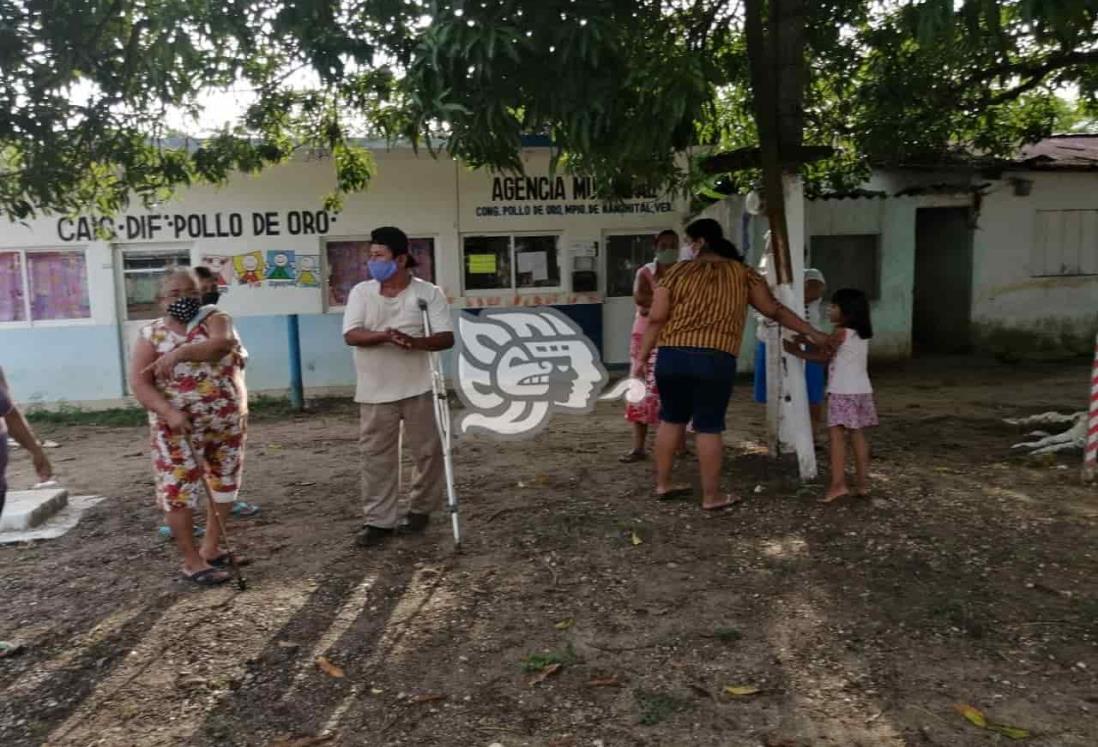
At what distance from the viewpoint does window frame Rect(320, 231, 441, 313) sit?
36.5 ft

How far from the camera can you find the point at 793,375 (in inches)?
229

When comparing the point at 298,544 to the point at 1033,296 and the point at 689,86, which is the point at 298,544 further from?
the point at 1033,296

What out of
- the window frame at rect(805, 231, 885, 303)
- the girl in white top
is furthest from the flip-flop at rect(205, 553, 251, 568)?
the window frame at rect(805, 231, 885, 303)

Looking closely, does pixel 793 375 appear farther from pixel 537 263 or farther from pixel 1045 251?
pixel 1045 251

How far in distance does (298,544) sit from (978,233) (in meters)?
10.7

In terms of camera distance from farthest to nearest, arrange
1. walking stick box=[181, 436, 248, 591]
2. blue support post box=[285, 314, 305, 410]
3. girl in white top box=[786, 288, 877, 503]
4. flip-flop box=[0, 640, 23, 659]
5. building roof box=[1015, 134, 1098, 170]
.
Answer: building roof box=[1015, 134, 1098, 170]
blue support post box=[285, 314, 305, 410]
girl in white top box=[786, 288, 877, 503]
walking stick box=[181, 436, 248, 591]
flip-flop box=[0, 640, 23, 659]

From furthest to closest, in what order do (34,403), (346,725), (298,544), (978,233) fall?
(978,233)
(34,403)
(298,544)
(346,725)

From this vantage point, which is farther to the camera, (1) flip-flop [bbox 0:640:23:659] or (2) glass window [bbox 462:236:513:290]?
(2) glass window [bbox 462:236:513:290]

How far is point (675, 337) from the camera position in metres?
5.20

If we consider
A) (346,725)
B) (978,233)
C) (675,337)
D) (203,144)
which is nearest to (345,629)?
(346,725)

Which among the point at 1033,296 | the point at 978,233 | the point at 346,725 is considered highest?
the point at 978,233

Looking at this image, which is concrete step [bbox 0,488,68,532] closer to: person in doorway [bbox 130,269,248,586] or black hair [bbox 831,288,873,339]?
person in doorway [bbox 130,269,248,586]

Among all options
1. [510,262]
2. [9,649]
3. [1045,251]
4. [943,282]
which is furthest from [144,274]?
[1045,251]

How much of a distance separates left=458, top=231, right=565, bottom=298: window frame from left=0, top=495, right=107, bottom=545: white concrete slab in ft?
18.7
